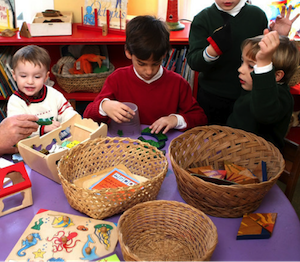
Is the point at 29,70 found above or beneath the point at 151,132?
above

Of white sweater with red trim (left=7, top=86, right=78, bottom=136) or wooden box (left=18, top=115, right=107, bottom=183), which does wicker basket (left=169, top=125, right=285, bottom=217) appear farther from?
white sweater with red trim (left=7, top=86, right=78, bottom=136)

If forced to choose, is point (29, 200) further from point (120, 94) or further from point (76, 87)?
point (76, 87)

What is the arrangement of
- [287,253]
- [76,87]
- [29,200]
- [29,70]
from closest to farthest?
[287,253] → [29,200] → [29,70] → [76,87]

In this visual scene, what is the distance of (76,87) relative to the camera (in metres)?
2.50

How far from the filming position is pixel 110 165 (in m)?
1.10

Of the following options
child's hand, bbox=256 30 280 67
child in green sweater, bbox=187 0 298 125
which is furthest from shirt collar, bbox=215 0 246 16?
child's hand, bbox=256 30 280 67

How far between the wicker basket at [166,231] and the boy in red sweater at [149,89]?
20.1 inches

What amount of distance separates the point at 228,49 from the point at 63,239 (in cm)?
122

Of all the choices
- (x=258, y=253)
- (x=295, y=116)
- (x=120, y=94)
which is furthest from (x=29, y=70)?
(x=295, y=116)

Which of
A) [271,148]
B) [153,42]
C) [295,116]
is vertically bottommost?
[295,116]

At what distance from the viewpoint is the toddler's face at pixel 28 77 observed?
1456mm

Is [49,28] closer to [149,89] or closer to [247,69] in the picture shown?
[149,89]

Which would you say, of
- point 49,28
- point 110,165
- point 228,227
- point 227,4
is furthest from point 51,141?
point 49,28

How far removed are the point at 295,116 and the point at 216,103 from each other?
46.7 inches
